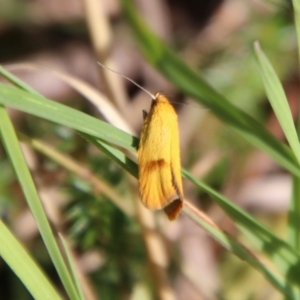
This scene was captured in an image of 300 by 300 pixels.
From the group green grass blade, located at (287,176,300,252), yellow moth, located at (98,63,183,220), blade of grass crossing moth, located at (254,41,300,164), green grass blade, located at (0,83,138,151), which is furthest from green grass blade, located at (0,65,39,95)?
green grass blade, located at (287,176,300,252)

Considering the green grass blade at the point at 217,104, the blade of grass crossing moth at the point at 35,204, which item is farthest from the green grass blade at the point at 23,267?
the green grass blade at the point at 217,104

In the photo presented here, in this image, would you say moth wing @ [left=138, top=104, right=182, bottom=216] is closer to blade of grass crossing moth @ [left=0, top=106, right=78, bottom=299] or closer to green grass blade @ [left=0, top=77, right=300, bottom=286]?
green grass blade @ [left=0, top=77, right=300, bottom=286]

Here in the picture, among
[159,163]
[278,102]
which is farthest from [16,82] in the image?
[278,102]

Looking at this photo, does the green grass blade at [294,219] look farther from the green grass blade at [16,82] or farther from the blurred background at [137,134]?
the green grass blade at [16,82]

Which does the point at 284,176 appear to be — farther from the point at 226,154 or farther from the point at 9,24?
the point at 9,24

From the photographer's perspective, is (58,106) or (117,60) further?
(117,60)

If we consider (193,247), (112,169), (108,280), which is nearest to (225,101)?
(112,169)
